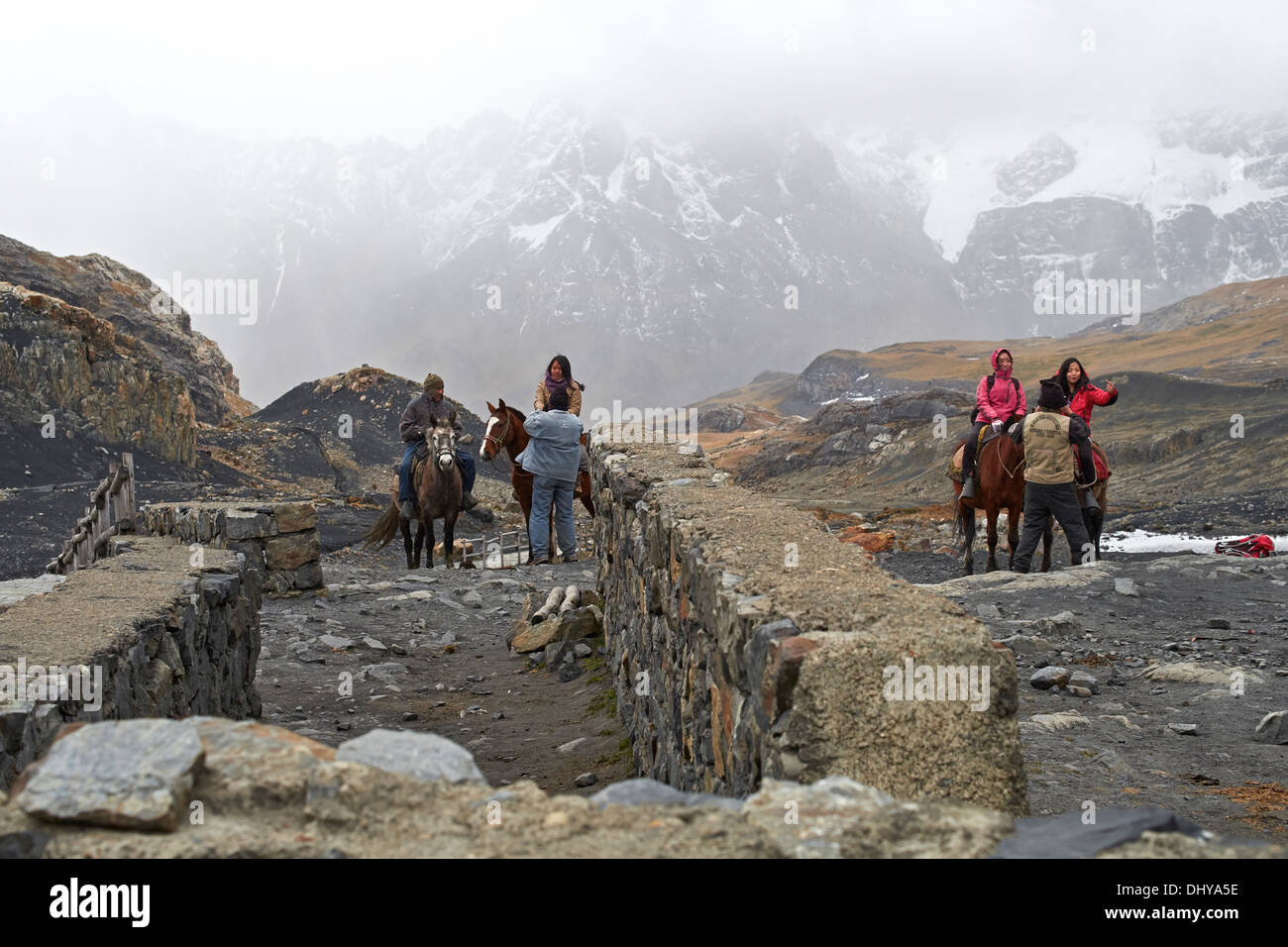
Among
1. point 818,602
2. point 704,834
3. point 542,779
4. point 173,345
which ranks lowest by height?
point 542,779

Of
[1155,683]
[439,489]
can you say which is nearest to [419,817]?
[1155,683]

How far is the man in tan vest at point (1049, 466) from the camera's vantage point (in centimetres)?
1011

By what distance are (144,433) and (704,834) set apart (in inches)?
1133

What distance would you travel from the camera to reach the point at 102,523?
8.60m

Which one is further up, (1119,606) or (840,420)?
(840,420)

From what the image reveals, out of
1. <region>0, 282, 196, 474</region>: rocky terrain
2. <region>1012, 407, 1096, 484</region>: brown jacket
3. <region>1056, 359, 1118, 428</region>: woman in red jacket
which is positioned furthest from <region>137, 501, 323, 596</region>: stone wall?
<region>0, 282, 196, 474</region>: rocky terrain

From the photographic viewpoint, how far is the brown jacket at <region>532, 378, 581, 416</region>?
1159 cm

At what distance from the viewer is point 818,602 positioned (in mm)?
3055

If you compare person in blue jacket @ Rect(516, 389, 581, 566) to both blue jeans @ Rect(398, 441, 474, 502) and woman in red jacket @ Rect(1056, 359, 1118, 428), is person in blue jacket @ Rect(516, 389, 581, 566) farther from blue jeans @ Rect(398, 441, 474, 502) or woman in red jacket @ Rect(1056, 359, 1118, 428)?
woman in red jacket @ Rect(1056, 359, 1118, 428)

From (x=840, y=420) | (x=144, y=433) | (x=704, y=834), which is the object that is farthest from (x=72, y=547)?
(x=840, y=420)

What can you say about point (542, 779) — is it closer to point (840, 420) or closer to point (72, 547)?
point (72, 547)

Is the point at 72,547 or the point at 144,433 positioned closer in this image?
the point at 72,547

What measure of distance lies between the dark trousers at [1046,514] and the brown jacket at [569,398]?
4961 millimetres

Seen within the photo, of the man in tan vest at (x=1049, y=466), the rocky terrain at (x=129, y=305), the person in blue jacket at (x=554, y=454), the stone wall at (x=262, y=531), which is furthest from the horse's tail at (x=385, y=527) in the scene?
the rocky terrain at (x=129, y=305)
